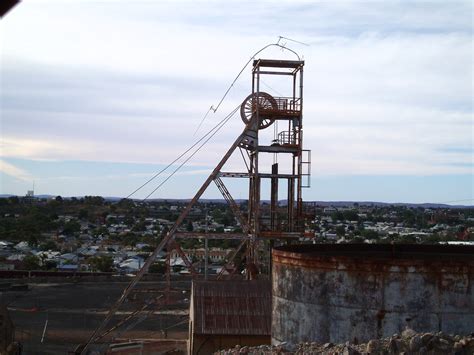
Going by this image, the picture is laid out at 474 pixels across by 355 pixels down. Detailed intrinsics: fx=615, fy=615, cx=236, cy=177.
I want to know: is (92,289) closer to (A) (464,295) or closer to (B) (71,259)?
(B) (71,259)

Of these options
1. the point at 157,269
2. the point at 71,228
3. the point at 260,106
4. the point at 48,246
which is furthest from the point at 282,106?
the point at 71,228

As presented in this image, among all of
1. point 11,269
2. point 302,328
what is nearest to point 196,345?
point 302,328

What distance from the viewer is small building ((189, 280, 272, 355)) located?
1706 centimetres

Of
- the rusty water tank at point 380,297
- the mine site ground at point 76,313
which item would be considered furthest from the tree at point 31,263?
the rusty water tank at point 380,297

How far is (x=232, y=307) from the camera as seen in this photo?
17.8 meters

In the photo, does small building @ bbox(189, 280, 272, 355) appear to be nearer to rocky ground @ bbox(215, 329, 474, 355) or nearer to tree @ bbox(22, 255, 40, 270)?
rocky ground @ bbox(215, 329, 474, 355)

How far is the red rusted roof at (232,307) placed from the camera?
676 inches

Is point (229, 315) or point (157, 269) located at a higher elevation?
point (229, 315)

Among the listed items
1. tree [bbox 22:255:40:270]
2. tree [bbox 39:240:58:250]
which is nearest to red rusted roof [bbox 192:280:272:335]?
tree [bbox 22:255:40:270]

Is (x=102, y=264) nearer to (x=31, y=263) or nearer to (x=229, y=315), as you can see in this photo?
(x=31, y=263)

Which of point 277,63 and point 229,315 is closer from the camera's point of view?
point 229,315

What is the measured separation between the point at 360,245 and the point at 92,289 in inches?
1109

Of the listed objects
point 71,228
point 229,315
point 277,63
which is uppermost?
point 277,63

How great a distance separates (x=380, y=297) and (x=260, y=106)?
11986mm
